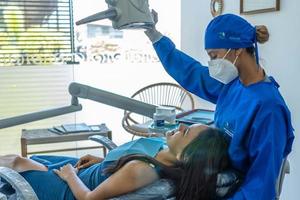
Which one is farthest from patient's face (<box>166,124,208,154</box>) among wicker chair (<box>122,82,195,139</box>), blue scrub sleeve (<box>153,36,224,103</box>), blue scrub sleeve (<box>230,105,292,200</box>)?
wicker chair (<box>122,82,195,139</box>)

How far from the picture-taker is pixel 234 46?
4.77ft

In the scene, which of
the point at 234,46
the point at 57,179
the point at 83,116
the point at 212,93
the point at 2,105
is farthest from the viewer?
the point at 83,116

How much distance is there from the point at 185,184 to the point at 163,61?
0.72 metres

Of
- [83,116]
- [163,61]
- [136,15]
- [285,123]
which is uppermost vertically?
[136,15]

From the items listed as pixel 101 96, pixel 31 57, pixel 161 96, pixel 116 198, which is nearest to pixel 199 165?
pixel 116 198

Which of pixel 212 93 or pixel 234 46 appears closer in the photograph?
pixel 234 46

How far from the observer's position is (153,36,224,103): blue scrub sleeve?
185 centimetres

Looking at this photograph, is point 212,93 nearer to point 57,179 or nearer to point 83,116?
point 57,179

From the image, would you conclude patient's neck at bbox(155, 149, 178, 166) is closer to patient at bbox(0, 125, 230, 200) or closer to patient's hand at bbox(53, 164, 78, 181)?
patient at bbox(0, 125, 230, 200)

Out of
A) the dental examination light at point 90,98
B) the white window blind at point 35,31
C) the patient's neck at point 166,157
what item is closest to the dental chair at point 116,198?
the dental examination light at point 90,98

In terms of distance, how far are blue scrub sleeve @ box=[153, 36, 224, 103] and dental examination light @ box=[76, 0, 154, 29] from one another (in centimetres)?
60

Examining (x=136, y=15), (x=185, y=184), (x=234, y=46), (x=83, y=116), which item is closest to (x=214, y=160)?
(x=185, y=184)

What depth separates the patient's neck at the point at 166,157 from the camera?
1.52 metres

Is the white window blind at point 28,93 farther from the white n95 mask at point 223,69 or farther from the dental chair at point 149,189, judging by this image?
the white n95 mask at point 223,69
